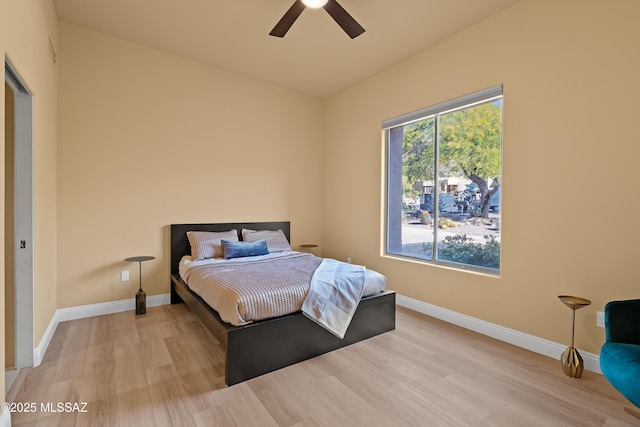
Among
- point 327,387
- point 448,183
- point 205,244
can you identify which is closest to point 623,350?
point 327,387

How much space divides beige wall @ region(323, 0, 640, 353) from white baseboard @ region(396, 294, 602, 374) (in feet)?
0.18

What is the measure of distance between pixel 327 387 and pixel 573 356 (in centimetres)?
175

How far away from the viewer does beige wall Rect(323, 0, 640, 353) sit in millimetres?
2127

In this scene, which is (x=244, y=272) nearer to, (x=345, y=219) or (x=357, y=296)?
(x=357, y=296)

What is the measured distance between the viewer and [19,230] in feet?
6.98

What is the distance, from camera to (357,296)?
2607 mm

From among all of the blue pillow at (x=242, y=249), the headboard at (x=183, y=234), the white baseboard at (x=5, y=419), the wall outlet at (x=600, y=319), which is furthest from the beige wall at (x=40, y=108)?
the wall outlet at (x=600, y=319)

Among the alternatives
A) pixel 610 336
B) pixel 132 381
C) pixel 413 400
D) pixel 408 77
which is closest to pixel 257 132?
pixel 408 77

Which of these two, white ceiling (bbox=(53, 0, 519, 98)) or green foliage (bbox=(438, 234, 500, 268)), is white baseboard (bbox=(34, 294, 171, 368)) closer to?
white ceiling (bbox=(53, 0, 519, 98))

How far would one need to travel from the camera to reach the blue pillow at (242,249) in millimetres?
3479

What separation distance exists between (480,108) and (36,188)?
12.7 ft

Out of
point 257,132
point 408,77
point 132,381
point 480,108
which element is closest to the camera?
point 132,381

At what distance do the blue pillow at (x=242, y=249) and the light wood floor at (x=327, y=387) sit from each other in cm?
98

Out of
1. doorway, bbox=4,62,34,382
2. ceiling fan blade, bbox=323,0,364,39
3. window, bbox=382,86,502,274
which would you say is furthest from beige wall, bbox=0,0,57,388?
window, bbox=382,86,502,274
